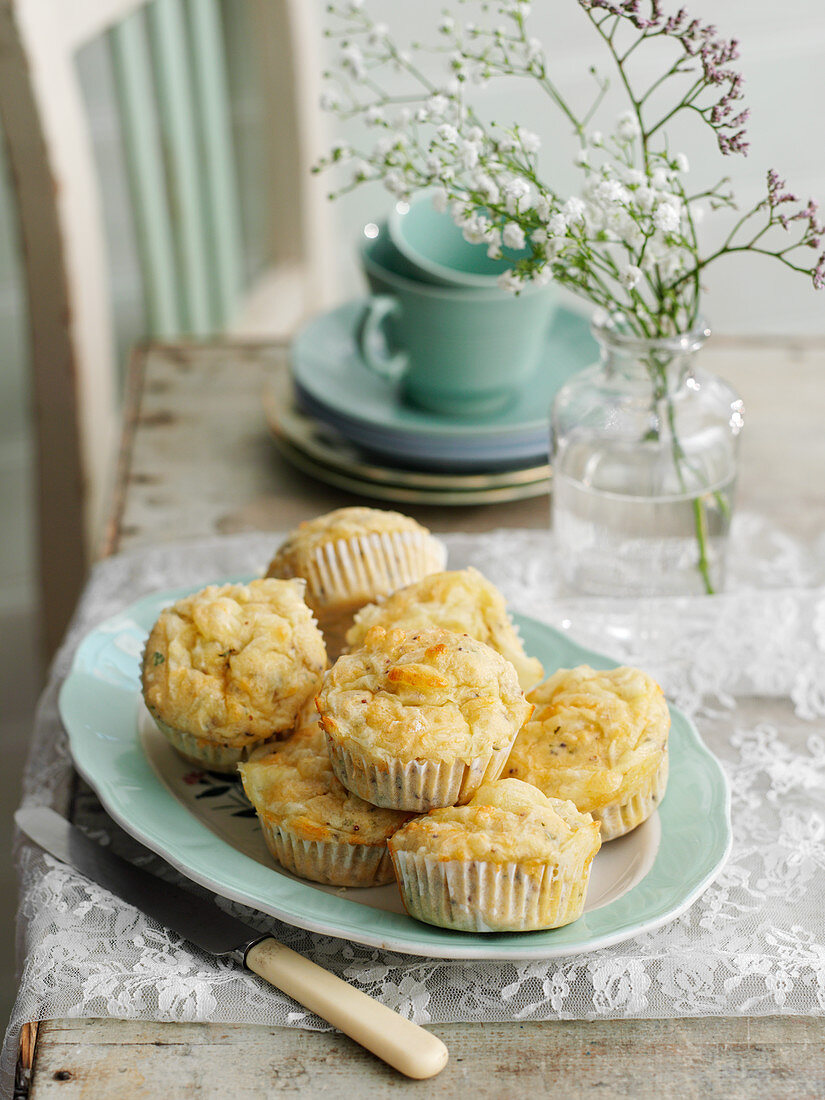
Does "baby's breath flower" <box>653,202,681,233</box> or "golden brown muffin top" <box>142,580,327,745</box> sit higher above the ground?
"baby's breath flower" <box>653,202,681,233</box>

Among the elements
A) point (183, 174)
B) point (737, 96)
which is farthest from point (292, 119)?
point (737, 96)

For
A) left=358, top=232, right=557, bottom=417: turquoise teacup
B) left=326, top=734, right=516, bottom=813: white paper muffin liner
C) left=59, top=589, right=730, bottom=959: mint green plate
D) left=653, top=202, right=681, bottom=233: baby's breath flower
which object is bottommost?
left=59, top=589, right=730, bottom=959: mint green plate

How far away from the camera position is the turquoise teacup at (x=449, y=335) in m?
1.58

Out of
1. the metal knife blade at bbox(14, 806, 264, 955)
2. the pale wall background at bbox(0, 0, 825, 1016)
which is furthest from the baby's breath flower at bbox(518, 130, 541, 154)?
the pale wall background at bbox(0, 0, 825, 1016)

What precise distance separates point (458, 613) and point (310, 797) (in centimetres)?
23

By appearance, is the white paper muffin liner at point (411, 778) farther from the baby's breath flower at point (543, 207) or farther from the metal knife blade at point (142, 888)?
the baby's breath flower at point (543, 207)

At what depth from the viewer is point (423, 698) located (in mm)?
896

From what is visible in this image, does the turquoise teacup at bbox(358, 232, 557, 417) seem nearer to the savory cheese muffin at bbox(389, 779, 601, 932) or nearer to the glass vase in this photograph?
the glass vase

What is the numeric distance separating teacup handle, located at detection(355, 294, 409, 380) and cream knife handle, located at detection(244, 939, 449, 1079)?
3.32ft

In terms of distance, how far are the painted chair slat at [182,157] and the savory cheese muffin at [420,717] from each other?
1730mm

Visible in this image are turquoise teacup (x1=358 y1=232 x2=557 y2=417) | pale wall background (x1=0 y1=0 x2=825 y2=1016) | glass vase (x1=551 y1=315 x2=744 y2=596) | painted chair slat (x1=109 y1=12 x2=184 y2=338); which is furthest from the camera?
pale wall background (x1=0 y1=0 x2=825 y2=1016)

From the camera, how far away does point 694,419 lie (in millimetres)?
1293

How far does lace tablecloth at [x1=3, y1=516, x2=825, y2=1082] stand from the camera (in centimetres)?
84

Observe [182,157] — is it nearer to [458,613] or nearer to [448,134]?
[448,134]
